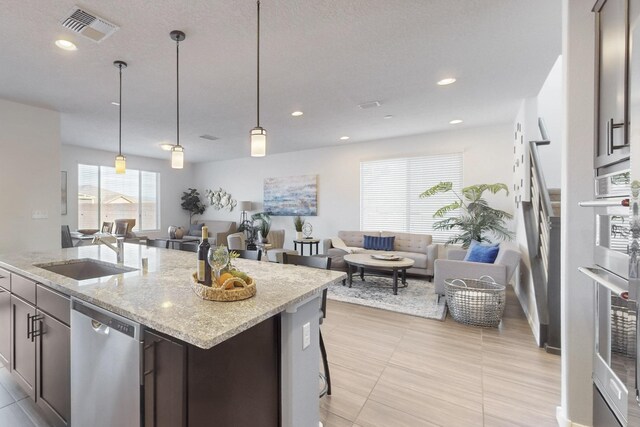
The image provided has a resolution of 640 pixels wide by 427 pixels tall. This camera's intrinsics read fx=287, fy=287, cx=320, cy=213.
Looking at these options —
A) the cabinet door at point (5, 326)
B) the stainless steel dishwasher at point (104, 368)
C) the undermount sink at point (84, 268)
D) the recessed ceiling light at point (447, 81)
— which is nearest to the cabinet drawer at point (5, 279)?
the cabinet door at point (5, 326)

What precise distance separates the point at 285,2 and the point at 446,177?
4.56 meters

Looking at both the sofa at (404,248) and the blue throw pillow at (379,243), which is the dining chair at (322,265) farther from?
the blue throw pillow at (379,243)

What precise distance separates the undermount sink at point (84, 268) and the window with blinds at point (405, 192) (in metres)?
4.98

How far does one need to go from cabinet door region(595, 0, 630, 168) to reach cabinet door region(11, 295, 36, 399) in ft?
10.9

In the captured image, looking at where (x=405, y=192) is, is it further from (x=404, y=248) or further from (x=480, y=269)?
(x=480, y=269)

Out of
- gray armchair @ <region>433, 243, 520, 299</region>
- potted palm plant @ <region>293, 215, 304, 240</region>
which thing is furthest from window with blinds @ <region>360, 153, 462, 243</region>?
gray armchair @ <region>433, 243, 520, 299</region>

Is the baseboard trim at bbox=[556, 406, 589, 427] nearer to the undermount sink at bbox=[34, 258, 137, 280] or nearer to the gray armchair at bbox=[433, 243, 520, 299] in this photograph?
the gray armchair at bbox=[433, 243, 520, 299]

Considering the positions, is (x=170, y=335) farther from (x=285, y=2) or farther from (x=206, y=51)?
(x=206, y=51)

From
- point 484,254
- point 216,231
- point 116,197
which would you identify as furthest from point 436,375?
point 116,197

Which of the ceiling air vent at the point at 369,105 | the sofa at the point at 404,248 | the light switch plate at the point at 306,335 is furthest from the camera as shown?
the sofa at the point at 404,248

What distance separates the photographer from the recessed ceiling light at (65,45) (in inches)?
94.6

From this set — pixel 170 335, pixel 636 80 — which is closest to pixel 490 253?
pixel 636 80

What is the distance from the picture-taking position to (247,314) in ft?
3.82

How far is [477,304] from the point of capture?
3.18 meters
